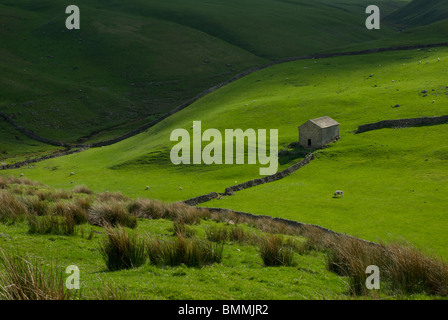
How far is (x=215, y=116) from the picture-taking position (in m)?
69.4

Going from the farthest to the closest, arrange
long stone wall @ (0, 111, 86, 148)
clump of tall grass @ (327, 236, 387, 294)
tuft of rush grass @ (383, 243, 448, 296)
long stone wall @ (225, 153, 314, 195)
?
long stone wall @ (0, 111, 86, 148), long stone wall @ (225, 153, 314, 195), clump of tall grass @ (327, 236, 387, 294), tuft of rush grass @ (383, 243, 448, 296)

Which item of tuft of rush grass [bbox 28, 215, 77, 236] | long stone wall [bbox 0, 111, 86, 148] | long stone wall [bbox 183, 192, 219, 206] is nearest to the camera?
tuft of rush grass [bbox 28, 215, 77, 236]

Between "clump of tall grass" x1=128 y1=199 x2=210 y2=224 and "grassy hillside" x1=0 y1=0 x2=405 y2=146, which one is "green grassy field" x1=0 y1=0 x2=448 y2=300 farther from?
"clump of tall grass" x1=128 y1=199 x2=210 y2=224

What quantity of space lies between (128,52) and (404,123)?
11061cm

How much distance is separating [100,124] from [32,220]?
87802 millimetres

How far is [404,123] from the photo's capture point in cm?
5128

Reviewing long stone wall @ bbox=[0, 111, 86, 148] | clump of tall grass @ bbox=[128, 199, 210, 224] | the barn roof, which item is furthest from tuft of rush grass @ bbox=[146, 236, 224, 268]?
long stone wall @ bbox=[0, 111, 86, 148]

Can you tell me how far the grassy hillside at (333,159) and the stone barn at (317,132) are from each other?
1.66 meters

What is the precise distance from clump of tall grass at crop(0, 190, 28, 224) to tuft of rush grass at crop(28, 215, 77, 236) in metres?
0.86

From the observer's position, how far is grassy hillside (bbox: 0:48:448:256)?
1251 inches

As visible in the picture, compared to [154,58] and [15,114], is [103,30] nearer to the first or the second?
[154,58]

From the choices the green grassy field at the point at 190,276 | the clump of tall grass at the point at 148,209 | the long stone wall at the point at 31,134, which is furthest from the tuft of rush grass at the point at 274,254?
the long stone wall at the point at 31,134

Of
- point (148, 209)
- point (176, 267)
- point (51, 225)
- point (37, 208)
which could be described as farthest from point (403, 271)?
point (148, 209)

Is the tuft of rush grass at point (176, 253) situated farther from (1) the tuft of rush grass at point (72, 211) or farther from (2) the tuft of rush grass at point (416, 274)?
(1) the tuft of rush grass at point (72, 211)
